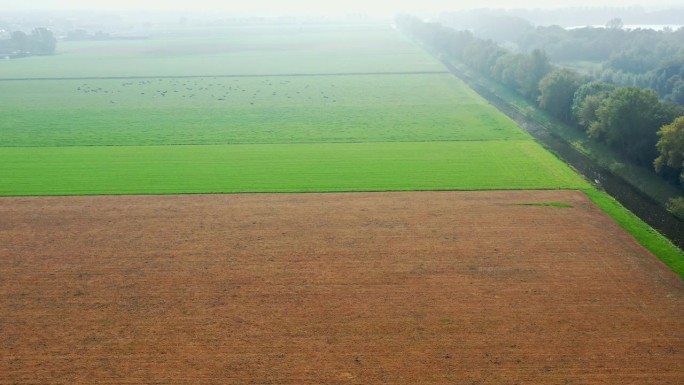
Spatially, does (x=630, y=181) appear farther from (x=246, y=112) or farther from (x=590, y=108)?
(x=246, y=112)

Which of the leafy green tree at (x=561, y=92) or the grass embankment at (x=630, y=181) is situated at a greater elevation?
the leafy green tree at (x=561, y=92)

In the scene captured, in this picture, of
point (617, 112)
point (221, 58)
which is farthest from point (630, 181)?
point (221, 58)

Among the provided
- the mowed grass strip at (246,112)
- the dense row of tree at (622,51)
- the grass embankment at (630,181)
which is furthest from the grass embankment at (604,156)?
the dense row of tree at (622,51)

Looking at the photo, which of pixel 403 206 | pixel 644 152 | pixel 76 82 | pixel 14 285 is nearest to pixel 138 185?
pixel 14 285

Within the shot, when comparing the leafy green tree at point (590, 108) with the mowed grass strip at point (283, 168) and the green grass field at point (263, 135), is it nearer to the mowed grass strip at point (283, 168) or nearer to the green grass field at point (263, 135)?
the green grass field at point (263, 135)

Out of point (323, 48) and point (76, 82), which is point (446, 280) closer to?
point (76, 82)

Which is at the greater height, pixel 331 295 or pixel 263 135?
pixel 263 135
